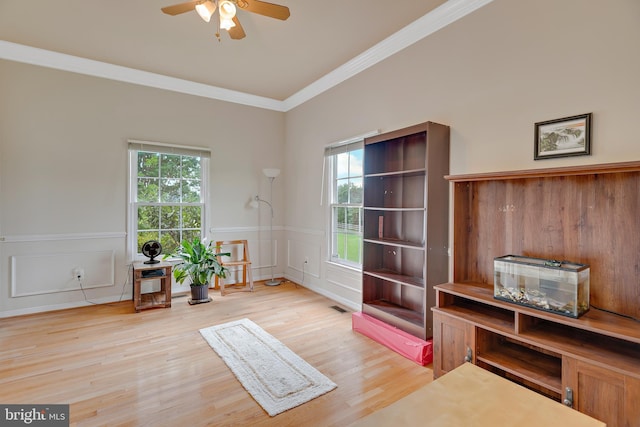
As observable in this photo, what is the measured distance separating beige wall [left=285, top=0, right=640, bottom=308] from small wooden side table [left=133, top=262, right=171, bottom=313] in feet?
7.47

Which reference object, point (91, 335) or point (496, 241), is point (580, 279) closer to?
point (496, 241)

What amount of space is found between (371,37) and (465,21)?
0.90 m

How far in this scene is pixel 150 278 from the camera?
3.71 metres

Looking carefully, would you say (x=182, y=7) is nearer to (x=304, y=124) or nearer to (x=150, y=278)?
(x=304, y=124)

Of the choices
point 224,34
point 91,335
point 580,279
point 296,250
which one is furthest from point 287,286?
point 580,279

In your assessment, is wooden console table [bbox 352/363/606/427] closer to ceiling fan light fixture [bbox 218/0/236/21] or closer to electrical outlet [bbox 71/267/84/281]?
ceiling fan light fixture [bbox 218/0/236/21]

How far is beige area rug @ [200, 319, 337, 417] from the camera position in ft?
6.72

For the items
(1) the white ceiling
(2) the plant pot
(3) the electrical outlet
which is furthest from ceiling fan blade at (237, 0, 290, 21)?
(3) the electrical outlet

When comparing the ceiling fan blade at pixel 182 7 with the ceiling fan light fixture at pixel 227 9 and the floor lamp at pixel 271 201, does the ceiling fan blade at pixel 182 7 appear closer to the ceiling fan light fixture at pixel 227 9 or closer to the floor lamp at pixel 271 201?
the ceiling fan light fixture at pixel 227 9

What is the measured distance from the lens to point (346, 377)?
229 centimetres

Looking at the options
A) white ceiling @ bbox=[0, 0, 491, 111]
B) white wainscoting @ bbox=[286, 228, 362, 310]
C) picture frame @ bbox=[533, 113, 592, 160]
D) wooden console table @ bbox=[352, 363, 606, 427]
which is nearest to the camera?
wooden console table @ bbox=[352, 363, 606, 427]

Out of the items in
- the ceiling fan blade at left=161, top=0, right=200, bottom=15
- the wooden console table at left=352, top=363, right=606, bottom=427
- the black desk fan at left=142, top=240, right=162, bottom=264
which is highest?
the ceiling fan blade at left=161, top=0, right=200, bottom=15

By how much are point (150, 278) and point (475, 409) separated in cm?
361

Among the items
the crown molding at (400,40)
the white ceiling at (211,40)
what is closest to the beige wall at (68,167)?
the white ceiling at (211,40)
